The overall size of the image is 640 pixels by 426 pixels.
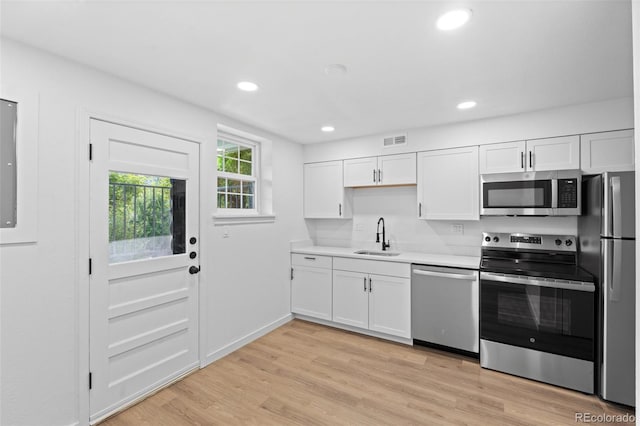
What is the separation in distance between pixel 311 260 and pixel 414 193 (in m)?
1.56

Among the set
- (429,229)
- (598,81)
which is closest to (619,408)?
(429,229)

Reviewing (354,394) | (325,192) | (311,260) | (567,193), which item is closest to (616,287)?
(567,193)

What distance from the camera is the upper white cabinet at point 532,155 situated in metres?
2.79

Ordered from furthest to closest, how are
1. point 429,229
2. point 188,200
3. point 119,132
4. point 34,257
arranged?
point 429,229, point 188,200, point 119,132, point 34,257

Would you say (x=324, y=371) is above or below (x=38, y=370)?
below

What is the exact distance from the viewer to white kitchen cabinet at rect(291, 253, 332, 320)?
373cm

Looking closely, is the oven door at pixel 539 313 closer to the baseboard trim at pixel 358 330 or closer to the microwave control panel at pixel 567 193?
the microwave control panel at pixel 567 193

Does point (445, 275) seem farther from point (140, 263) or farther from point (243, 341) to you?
point (140, 263)

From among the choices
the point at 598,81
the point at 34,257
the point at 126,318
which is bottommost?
the point at 126,318

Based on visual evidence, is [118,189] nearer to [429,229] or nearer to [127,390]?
[127,390]

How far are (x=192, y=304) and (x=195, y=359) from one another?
0.51 m

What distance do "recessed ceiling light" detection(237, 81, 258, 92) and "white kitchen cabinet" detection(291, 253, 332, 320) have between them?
2127 mm

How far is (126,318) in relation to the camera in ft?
7.33

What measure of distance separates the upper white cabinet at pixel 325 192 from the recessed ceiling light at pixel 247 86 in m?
1.82
